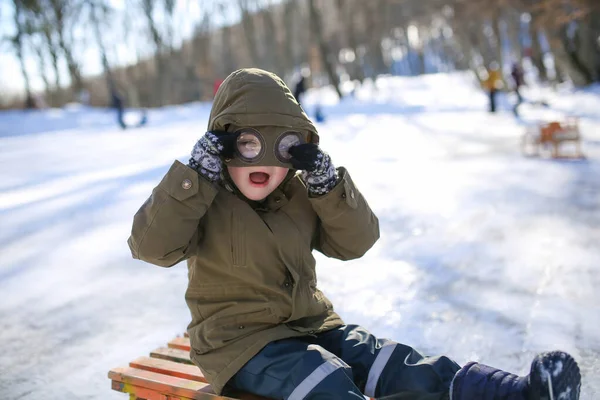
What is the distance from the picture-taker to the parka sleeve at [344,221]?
6.63ft

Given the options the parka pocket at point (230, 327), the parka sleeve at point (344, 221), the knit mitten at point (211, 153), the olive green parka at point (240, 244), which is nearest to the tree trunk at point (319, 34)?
the parka sleeve at point (344, 221)

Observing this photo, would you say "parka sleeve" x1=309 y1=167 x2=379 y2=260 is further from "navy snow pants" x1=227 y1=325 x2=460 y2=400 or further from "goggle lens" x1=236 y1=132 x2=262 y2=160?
→ "navy snow pants" x1=227 y1=325 x2=460 y2=400

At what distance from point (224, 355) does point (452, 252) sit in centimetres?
280

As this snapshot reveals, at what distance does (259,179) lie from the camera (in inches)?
77.4

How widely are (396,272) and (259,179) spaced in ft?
7.19

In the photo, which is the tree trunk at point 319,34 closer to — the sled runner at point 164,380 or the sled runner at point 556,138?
the sled runner at point 556,138

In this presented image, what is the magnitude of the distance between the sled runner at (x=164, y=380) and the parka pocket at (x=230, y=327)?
6.6 inches

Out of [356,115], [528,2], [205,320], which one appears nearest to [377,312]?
[205,320]

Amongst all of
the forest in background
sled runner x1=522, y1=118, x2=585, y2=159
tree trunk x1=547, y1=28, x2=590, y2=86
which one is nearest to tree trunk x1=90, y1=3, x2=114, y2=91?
the forest in background

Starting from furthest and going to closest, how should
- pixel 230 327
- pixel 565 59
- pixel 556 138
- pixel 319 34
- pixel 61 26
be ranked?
pixel 61 26 < pixel 319 34 < pixel 565 59 < pixel 556 138 < pixel 230 327

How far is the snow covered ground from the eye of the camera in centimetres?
286

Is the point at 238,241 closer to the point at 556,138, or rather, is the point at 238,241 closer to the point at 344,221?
the point at 344,221

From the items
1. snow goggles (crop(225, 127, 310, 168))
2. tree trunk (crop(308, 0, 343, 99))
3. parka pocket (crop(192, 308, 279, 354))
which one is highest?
tree trunk (crop(308, 0, 343, 99))

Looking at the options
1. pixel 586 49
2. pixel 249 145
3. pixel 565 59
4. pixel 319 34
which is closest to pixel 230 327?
pixel 249 145
